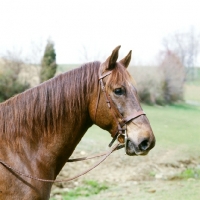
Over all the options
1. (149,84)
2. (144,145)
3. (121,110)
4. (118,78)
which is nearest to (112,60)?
(118,78)

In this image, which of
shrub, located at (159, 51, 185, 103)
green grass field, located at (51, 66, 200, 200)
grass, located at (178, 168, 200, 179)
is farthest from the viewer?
shrub, located at (159, 51, 185, 103)

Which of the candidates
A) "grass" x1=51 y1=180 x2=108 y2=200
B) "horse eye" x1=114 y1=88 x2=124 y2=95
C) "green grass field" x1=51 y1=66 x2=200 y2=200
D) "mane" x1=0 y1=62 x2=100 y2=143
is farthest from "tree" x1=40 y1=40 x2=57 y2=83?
"horse eye" x1=114 y1=88 x2=124 y2=95

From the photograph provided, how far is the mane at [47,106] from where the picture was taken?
3.11 meters

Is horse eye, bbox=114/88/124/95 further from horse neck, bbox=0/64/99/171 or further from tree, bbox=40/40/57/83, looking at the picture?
tree, bbox=40/40/57/83

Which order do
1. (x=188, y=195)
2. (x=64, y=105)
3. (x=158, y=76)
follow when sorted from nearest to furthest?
(x=64, y=105)
(x=188, y=195)
(x=158, y=76)

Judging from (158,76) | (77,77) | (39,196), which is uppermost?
(77,77)

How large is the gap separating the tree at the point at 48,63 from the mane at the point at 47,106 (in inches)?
896

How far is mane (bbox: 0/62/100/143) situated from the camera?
122 inches

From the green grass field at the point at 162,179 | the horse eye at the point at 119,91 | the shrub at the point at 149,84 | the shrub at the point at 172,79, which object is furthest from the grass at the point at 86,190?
the shrub at the point at 172,79

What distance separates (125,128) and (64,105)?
66 centimetres

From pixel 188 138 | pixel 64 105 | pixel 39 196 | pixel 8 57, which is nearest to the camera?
pixel 39 196

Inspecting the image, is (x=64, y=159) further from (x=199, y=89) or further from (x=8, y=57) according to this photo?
(x=199, y=89)

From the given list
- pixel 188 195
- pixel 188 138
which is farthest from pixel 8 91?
pixel 188 195

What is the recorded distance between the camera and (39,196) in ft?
9.80
